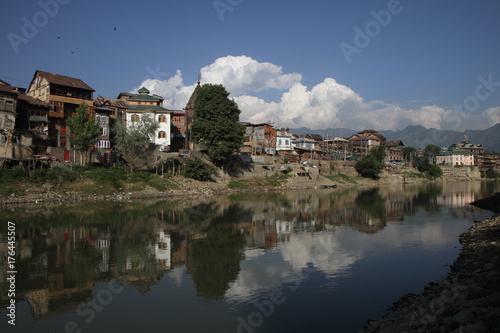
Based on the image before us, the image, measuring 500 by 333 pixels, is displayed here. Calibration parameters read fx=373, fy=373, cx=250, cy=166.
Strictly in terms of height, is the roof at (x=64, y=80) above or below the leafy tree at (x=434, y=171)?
above

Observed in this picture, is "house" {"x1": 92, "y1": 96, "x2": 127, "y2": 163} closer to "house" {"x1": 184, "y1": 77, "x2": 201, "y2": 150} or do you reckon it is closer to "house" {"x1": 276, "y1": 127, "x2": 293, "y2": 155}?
"house" {"x1": 184, "y1": 77, "x2": 201, "y2": 150}

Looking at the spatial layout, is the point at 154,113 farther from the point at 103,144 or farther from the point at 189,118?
the point at 189,118

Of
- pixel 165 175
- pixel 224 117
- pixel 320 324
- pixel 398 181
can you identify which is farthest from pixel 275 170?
pixel 320 324

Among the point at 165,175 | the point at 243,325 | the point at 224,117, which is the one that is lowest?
the point at 243,325

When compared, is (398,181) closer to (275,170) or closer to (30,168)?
(275,170)

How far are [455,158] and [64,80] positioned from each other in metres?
127

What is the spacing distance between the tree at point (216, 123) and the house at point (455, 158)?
9991cm

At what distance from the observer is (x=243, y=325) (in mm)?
12133

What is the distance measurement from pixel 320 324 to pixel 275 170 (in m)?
59.6

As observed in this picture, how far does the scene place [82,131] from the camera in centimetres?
4869

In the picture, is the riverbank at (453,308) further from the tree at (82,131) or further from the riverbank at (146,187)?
the tree at (82,131)

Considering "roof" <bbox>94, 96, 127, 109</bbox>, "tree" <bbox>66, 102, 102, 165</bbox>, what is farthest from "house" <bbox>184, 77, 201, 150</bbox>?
"tree" <bbox>66, 102, 102, 165</bbox>

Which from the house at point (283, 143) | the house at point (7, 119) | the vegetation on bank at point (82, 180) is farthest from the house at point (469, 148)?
the house at point (7, 119)

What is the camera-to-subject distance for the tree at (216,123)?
5784 cm
